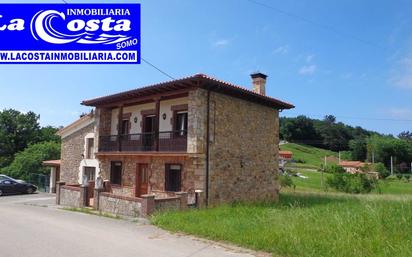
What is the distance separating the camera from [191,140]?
1686 cm

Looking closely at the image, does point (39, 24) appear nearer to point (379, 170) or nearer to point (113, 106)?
point (113, 106)

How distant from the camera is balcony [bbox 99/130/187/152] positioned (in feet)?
58.4

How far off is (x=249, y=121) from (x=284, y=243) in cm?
1136

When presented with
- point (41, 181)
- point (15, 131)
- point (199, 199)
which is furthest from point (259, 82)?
point (15, 131)

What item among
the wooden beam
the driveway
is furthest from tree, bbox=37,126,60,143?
the driveway

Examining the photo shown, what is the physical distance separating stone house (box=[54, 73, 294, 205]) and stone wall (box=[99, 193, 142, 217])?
1.32m

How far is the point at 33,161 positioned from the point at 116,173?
64.4 ft

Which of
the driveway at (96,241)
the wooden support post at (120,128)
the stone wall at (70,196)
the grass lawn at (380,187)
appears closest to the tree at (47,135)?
the grass lawn at (380,187)

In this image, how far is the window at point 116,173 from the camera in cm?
2148

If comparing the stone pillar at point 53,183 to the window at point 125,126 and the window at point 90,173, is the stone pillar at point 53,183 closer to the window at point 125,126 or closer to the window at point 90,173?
the window at point 90,173

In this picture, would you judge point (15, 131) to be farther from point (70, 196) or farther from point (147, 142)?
point (147, 142)

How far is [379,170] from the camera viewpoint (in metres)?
58.0

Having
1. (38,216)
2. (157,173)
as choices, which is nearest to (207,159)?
(157,173)

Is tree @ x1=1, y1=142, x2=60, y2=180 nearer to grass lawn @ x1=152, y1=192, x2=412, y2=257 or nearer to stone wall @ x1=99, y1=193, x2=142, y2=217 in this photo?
stone wall @ x1=99, y1=193, x2=142, y2=217
